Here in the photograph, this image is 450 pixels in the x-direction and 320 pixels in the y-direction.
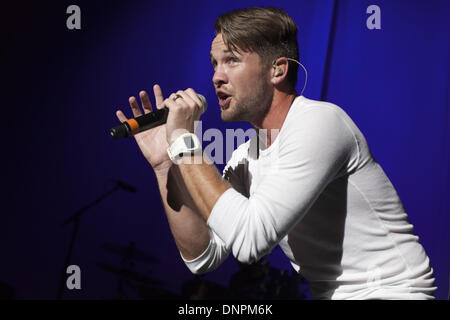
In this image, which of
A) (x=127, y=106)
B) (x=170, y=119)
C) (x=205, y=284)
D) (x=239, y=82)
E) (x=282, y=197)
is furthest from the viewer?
(x=205, y=284)

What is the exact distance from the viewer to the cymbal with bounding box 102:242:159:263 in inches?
87.2

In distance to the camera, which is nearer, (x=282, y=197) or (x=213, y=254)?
(x=282, y=197)

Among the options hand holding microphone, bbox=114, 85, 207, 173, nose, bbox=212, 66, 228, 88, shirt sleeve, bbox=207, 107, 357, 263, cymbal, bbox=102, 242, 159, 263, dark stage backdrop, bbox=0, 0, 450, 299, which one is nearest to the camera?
shirt sleeve, bbox=207, 107, 357, 263

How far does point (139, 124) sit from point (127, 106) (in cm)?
119

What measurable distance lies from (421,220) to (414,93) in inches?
28.5

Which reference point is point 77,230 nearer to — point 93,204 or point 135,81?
point 93,204

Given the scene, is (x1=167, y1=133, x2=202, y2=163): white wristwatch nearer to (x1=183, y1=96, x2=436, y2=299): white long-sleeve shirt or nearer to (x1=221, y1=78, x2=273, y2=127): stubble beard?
(x1=183, y1=96, x2=436, y2=299): white long-sleeve shirt

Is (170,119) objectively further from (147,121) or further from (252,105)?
(252,105)

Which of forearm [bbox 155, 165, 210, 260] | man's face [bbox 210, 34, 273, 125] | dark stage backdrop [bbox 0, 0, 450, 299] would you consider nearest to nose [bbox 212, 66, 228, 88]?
man's face [bbox 210, 34, 273, 125]

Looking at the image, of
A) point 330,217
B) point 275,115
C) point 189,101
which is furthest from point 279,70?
point 330,217

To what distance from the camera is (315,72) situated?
8.12 ft

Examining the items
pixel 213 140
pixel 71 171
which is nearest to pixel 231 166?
pixel 213 140

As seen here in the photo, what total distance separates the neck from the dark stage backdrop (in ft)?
3.77

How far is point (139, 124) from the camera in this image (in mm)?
1061
